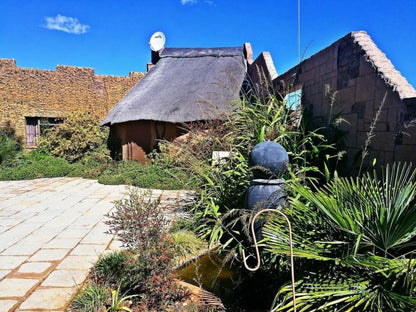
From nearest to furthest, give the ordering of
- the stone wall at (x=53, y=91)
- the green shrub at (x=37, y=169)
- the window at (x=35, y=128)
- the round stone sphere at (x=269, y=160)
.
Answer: the round stone sphere at (x=269, y=160) → the green shrub at (x=37, y=169) → the stone wall at (x=53, y=91) → the window at (x=35, y=128)

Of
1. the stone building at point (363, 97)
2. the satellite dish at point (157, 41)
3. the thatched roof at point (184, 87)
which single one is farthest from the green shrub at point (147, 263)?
the satellite dish at point (157, 41)

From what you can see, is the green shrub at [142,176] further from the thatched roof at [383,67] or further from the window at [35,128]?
the window at [35,128]

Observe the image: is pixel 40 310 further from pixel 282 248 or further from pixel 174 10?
pixel 174 10

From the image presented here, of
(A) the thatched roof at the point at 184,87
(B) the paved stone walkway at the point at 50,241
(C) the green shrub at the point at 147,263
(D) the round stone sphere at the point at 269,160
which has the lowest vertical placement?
(B) the paved stone walkway at the point at 50,241

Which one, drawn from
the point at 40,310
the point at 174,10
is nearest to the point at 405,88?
the point at 40,310

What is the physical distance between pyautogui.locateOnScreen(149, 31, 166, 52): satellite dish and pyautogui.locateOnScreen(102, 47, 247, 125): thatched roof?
743 millimetres

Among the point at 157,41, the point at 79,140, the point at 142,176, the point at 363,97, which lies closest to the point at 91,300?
the point at 363,97

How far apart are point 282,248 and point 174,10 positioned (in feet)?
25.0

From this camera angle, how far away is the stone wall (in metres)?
10.6

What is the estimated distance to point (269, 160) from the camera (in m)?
2.50

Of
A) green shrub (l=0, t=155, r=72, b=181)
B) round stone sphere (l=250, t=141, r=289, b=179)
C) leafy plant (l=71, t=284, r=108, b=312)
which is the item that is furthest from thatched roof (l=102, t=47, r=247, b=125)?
leafy plant (l=71, t=284, r=108, b=312)

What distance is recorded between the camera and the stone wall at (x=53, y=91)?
34.8 feet

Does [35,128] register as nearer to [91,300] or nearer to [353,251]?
[91,300]

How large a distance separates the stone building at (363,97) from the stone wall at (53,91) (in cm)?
949
